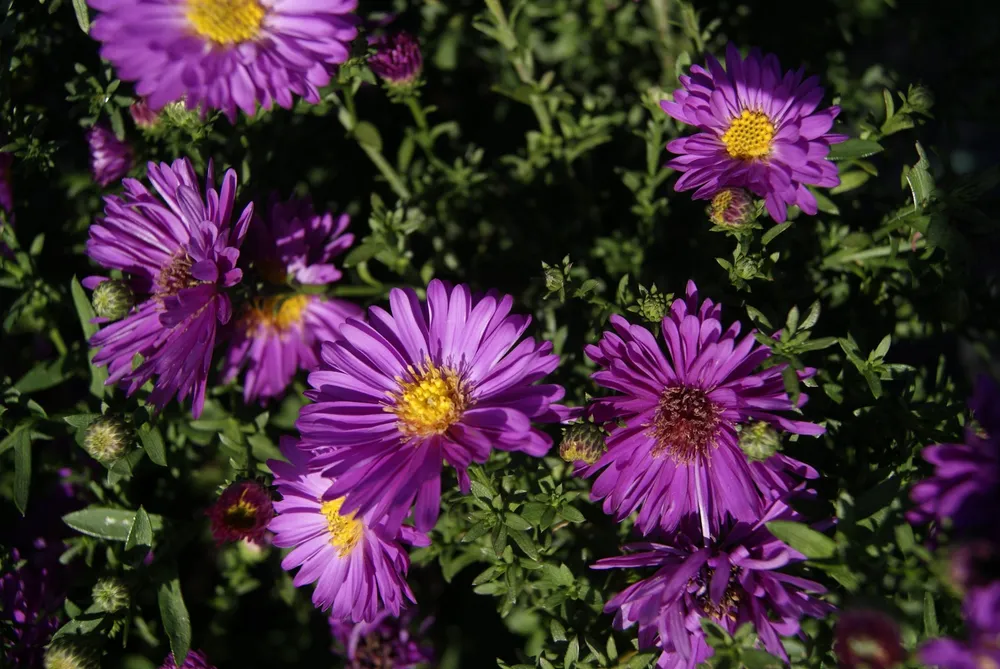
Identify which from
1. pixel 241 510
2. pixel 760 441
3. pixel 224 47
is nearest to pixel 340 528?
pixel 241 510

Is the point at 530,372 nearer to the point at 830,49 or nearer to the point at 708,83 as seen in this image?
the point at 708,83

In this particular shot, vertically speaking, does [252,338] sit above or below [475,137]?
below

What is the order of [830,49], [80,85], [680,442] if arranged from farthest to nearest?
[830,49], [80,85], [680,442]

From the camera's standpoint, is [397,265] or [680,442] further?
[397,265]

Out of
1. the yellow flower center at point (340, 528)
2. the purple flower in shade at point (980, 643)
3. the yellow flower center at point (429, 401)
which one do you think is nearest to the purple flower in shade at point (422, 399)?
the yellow flower center at point (429, 401)

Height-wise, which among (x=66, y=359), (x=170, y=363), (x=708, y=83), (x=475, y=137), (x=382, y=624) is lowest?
(x=382, y=624)

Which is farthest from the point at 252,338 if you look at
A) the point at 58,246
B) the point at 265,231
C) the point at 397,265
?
the point at 58,246

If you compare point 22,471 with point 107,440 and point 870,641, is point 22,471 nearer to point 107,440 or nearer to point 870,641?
point 107,440

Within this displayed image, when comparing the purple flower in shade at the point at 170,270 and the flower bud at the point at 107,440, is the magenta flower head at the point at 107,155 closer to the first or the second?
the purple flower in shade at the point at 170,270

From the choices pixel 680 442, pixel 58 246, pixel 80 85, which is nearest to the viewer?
pixel 680 442
